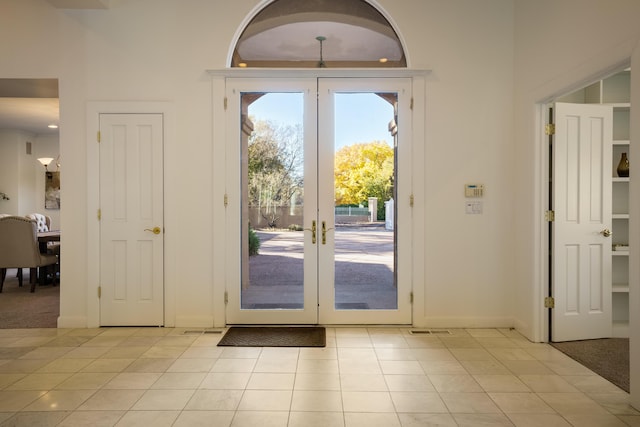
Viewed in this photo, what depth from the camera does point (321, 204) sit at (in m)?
4.33

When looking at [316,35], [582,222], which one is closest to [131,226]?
[316,35]

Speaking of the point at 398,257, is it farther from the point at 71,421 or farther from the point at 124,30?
the point at 124,30

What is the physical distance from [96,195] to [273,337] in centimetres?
222

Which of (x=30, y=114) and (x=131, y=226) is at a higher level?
(x=30, y=114)

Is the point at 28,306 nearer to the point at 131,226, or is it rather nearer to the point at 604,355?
the point at 131,226

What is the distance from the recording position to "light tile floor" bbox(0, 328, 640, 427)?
2.51 metres

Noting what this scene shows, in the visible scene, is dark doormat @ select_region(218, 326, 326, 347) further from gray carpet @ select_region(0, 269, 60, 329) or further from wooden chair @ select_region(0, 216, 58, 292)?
wooden chair @ select_region(0, 216, 58, 292)

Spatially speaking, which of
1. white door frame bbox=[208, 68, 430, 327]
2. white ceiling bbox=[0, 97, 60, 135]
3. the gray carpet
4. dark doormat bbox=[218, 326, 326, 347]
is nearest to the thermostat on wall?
white door frame bbox=[208, 68, 430, 327]

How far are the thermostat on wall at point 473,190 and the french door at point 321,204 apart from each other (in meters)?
0.60

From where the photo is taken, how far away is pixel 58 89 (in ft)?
14.8

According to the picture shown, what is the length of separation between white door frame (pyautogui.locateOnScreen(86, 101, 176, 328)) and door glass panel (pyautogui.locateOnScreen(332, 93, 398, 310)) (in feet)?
5.36

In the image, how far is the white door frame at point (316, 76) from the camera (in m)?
4.27

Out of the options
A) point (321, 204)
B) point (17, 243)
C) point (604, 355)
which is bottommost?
point (604, 355)

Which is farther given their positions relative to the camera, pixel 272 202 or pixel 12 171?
pixel 12 171
